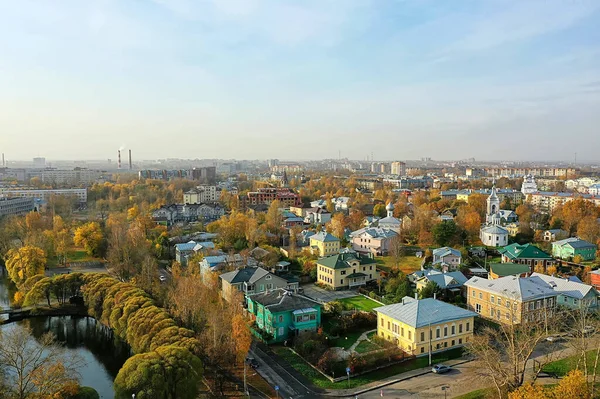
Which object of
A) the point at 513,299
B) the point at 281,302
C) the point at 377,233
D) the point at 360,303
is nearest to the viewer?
the point at 281,302

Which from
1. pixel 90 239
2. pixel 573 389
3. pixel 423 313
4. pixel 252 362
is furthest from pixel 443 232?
pixel 90 239

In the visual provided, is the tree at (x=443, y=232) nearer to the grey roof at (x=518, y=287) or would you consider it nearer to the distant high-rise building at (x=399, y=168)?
the grey roof at (x=518, y=287)

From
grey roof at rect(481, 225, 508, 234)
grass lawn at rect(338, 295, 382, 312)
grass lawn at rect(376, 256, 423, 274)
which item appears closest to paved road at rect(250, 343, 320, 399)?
grass lawn at rect(338, 295, 382, 312)

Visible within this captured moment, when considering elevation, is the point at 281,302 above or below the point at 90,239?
below

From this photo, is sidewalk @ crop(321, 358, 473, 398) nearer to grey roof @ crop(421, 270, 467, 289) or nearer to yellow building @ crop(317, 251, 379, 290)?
grey roof @ crop(421, 270, 467, 289)

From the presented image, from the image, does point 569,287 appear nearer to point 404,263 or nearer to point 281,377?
point 404,263
